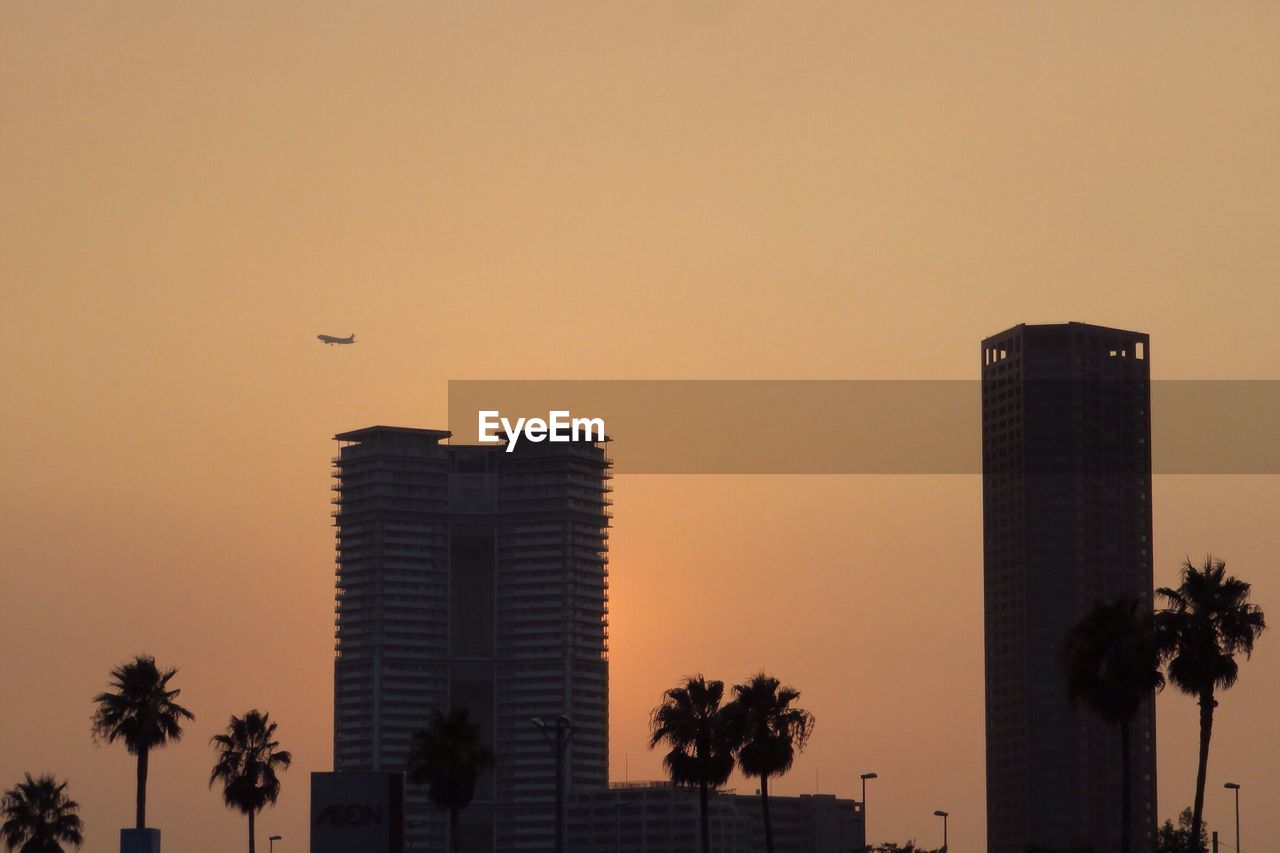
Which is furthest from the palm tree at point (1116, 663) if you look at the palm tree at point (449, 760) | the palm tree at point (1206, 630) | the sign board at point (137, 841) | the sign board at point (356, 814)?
the sign board at point (137, 841)

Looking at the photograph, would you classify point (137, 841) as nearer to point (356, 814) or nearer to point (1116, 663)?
point (356, 814)

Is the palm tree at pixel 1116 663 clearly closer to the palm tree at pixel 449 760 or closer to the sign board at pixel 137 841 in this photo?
the palm tree at pixel 449 760

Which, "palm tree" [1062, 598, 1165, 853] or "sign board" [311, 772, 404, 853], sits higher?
"palm tree" [1062, 598, 1165, 853]

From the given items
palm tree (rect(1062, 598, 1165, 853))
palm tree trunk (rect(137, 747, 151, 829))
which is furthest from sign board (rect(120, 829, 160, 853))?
palm tree (rect(1062, 598, 1165, 853))

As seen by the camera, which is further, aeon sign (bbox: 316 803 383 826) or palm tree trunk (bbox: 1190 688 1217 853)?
aeon sign (bbox: 316 803 383 826)

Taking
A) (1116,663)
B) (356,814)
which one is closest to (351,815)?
(356,814)

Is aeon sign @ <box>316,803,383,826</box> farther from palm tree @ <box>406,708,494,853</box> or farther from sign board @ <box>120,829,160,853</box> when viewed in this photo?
sign board @ <box>120,829,160,853</box>

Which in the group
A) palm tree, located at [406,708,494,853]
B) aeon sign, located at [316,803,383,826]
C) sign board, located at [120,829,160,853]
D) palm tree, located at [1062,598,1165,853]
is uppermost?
palm tree, located at [1062,598,1165,853]
